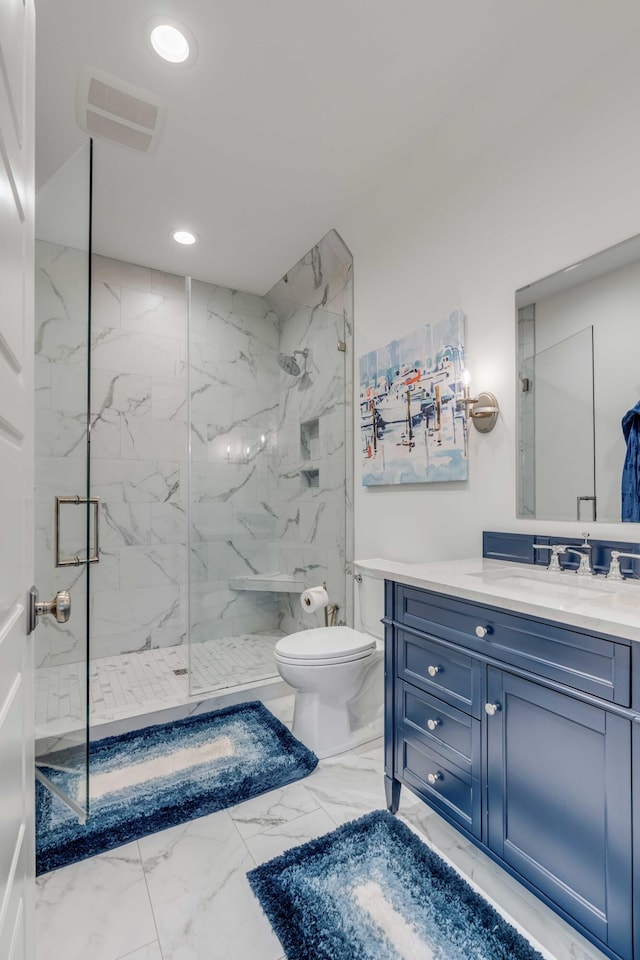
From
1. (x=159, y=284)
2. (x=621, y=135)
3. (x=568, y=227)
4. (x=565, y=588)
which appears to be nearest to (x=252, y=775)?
(x=565, y=588)

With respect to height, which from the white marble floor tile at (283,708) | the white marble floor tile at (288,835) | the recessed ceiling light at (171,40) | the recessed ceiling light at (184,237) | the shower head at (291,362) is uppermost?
the recessed ceiling light at (171,40)

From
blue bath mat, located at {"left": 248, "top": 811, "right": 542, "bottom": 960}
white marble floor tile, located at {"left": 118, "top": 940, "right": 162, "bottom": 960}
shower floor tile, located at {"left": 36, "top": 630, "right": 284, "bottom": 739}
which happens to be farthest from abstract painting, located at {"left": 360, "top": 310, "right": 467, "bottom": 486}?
white marble floor tile, located at {"left": 118, "top": 940, "right": 162, "bottom": 960}

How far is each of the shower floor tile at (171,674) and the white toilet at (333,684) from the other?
62 centimetres

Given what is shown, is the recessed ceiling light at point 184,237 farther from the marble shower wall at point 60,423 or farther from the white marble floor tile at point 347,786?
the white marble floor tile at point 347,786

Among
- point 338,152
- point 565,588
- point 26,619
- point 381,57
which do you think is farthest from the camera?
point 338,152

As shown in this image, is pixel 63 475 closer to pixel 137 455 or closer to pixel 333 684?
pixel 333 684

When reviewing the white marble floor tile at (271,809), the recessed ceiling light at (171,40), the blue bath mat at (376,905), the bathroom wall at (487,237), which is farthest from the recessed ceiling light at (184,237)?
the blue bath mat at (376,905)

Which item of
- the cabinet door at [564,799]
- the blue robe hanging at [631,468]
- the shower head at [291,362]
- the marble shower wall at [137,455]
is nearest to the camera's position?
the cabinet door at [564,799]

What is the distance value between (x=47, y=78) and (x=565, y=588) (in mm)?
2618

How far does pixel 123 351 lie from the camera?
3.24 meters

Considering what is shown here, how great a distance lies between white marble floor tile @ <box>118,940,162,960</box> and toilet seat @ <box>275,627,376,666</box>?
3.10ft

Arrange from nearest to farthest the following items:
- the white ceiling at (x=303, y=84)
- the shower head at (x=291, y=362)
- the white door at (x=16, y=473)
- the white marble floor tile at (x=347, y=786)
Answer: the white door at (x=16, y=473) < the white ceiling at (x=303, y=84) < the white marble floor tile at (x=347, y=786) < the shower head at (x=291, y=362)

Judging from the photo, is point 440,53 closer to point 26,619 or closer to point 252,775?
point 26,619

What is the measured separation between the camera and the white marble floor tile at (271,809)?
1.59m
